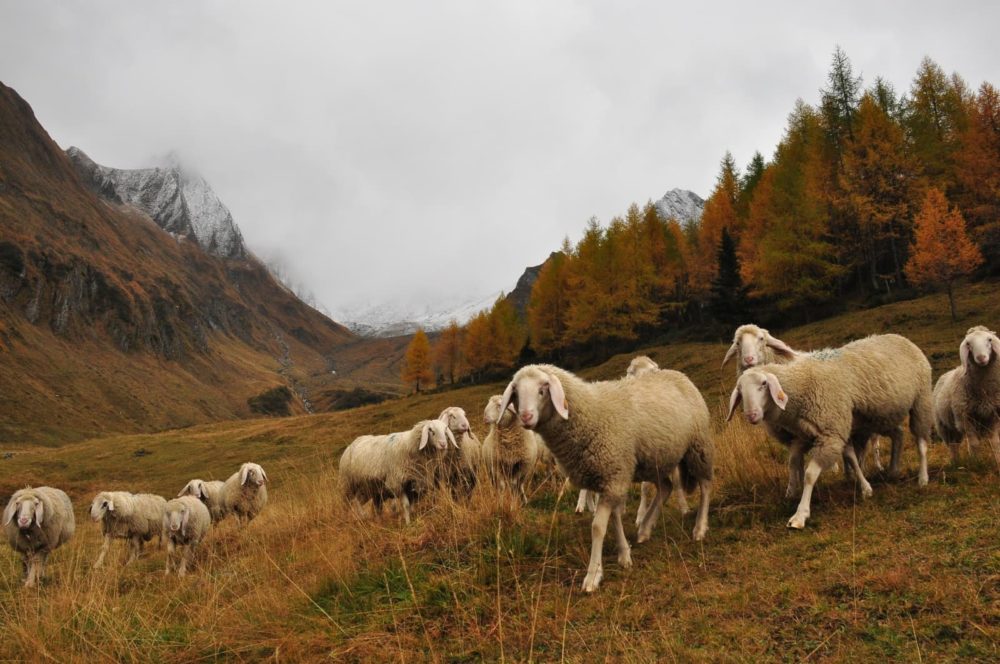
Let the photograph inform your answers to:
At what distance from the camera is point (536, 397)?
4734 millimetres

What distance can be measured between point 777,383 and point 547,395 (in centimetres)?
→ 244

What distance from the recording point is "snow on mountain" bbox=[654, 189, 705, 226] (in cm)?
14230

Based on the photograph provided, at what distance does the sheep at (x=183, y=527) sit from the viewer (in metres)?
10.9

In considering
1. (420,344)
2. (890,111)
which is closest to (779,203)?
(890,111)

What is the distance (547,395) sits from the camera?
4.95 meters

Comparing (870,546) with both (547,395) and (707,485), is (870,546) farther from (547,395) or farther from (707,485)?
(547,395)

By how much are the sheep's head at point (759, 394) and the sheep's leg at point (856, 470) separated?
1069mm

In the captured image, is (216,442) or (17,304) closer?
(216,442)

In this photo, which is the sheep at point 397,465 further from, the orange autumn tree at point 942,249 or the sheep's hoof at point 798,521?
the orange autumn tree at point 942,249

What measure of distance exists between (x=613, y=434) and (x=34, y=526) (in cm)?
1132

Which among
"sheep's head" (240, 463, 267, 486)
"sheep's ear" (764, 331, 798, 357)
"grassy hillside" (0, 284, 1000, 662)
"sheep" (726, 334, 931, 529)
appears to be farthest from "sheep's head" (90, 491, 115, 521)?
"sheep's ear" (764, 331, 798, 357)

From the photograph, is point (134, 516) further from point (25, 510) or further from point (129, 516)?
point (25, 510)

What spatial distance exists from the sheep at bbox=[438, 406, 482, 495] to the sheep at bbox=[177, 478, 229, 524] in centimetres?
803

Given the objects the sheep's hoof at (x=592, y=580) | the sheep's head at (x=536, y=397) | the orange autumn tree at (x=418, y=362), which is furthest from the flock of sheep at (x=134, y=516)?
the orange autumn tree at (x=418, y=362)
